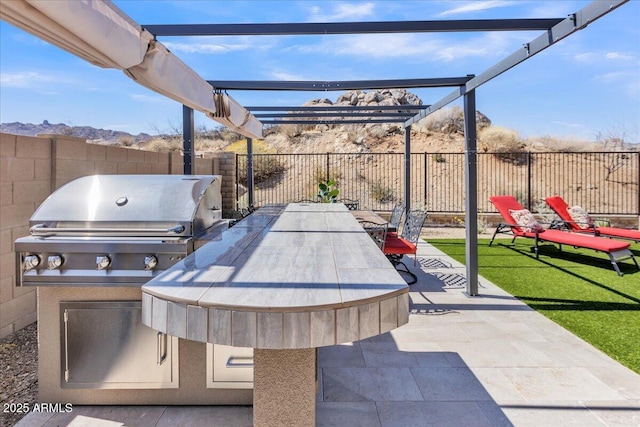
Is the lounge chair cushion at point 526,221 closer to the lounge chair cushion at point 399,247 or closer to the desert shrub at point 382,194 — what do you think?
the lounge chair cushion at point 399,247

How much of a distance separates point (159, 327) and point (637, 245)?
10.1 meters

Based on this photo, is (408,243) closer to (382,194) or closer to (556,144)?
(382,194)

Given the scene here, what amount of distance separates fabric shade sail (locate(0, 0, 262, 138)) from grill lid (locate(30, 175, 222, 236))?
704 millimetres

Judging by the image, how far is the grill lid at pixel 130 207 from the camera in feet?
7.13

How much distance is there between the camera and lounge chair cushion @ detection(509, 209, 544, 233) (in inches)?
268

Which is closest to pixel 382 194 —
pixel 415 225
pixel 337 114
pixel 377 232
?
pixel 337 114

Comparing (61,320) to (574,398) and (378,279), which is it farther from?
(574,398)

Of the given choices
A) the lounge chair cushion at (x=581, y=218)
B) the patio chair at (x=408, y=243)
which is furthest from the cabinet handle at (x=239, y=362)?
the lounge chair cushion at (x=581, y=218)

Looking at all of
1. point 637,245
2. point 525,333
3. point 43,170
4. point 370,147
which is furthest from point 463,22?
point 370,147

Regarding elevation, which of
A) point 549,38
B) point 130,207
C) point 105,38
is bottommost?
point 130,207

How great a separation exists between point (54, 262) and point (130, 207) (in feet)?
1.67

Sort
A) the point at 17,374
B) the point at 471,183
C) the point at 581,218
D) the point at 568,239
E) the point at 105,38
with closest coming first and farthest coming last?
the point at 105,38 → the point at 17,374 → the point at 471,183 → the point at 568,239 → the point at 581,218

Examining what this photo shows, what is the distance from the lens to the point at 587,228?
722 centimetres

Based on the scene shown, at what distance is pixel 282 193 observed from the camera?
56.3ft
